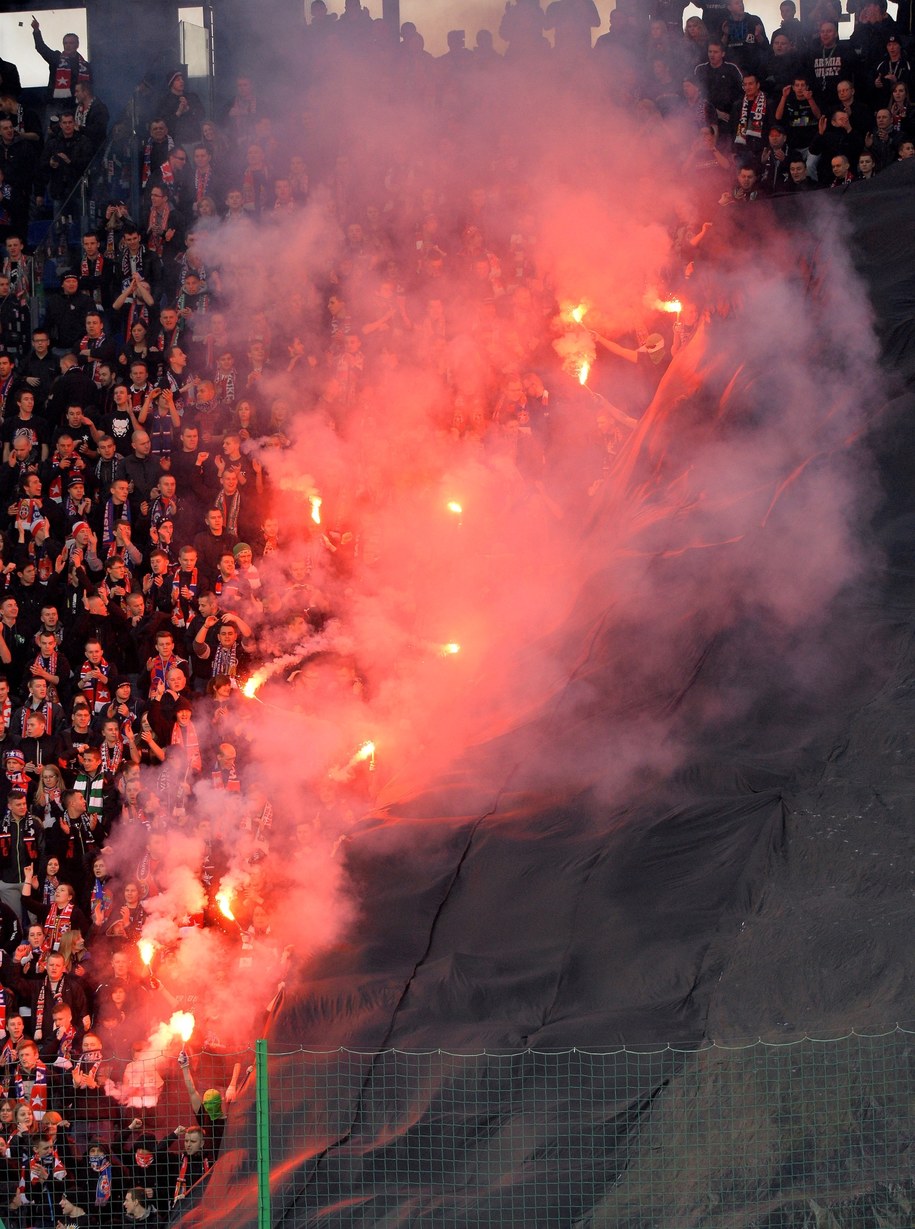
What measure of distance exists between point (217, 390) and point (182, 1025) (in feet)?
16.7

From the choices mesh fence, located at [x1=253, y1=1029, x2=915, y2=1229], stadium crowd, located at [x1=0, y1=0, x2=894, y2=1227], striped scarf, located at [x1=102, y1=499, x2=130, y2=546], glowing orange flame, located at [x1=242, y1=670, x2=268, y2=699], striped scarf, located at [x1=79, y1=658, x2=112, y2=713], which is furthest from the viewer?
striped scarf, located at [x1=102, y1=499, x2=130, y2=546]

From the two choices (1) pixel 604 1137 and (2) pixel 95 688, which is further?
(2) pixel 95 688

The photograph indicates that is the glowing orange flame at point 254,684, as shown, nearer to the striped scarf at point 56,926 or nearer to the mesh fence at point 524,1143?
the striped scarf at point 56,926

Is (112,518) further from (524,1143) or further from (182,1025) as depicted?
(524,1143)

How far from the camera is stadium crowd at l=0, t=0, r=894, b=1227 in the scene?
30.8 ft

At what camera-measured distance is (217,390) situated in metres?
12.3

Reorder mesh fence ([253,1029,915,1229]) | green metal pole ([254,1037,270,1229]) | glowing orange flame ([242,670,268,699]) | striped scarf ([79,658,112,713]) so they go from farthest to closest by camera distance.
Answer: striped scarf ([79,658,112,713]), glowing orange flame ([242,670,268,699]), mesh fence ([253,1029,915,1229]), green metal pole ([254,1037,270,1229])

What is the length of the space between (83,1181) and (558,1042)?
2.35 m

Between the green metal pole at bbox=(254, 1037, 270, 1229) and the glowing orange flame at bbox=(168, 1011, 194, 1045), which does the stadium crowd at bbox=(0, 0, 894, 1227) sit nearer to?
the glowing orange flame at bbox=(168, 1011, 194, 1045)

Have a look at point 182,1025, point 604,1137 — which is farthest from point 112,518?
point 604,1137

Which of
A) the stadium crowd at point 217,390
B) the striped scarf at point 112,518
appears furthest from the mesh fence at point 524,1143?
the striped scarf at point 112,518

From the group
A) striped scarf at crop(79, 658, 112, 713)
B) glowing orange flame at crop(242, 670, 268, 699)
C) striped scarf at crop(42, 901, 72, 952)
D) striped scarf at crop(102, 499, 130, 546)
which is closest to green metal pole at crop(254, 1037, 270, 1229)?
striped scarf at crop(42, 901, 72, 952)

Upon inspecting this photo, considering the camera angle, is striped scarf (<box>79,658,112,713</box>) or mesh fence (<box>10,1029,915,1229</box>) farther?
striped scarf (<box>79,658,112,713</box>)

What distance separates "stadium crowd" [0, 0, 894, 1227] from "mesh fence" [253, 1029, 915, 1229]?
806mm
